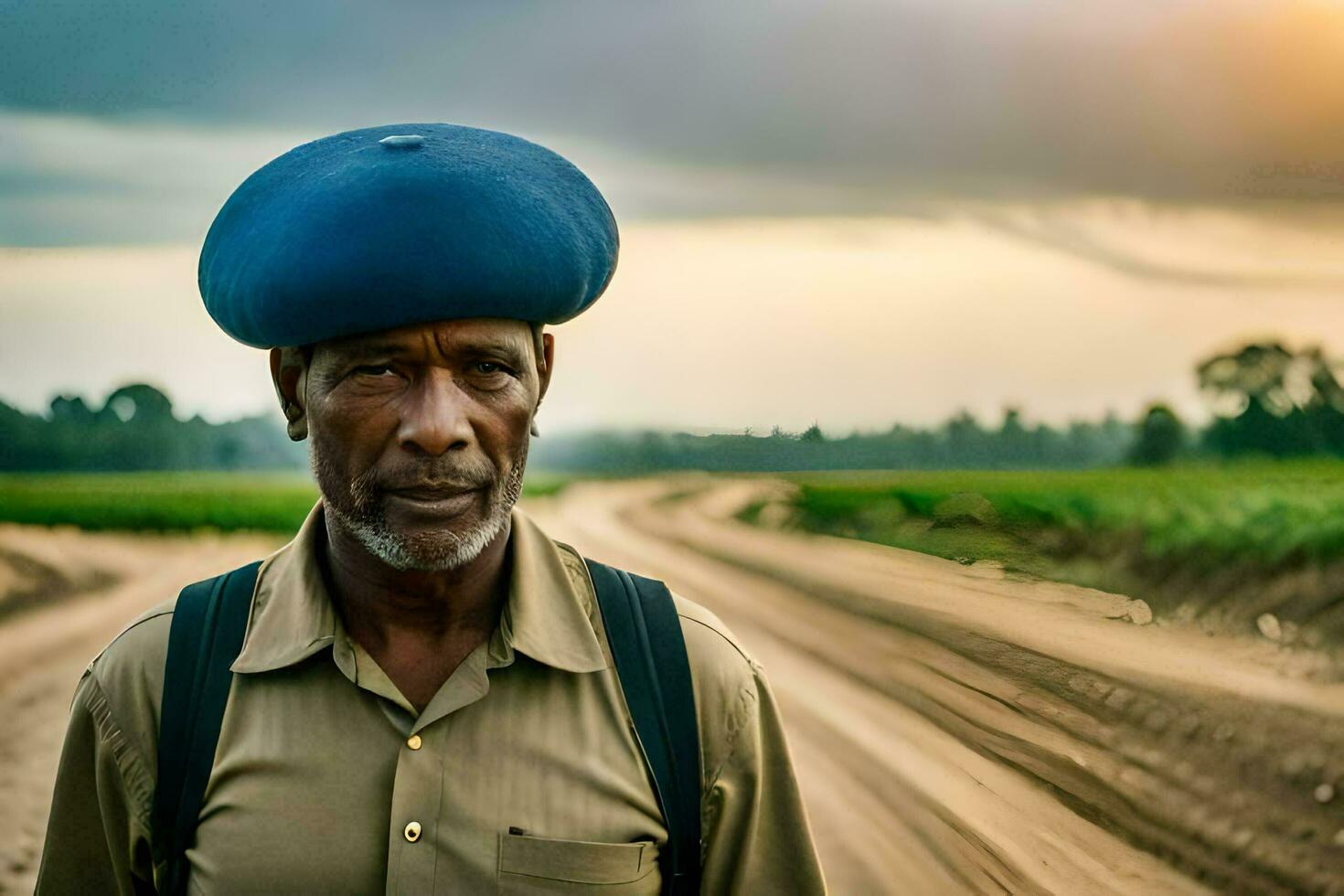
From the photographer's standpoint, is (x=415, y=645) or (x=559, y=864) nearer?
(x=559, y=864)

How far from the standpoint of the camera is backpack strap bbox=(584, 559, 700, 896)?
6.00 ft

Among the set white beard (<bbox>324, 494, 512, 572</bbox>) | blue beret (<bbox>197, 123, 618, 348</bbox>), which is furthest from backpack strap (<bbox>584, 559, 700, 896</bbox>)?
blue beret (<bbox>197, 123, 618, 348</bbox>)

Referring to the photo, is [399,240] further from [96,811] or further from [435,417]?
[96,811]

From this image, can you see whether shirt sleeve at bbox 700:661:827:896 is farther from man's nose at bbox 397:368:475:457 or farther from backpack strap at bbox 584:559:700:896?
man's nose at bbox 397:368:475:457

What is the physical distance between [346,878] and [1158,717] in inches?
502

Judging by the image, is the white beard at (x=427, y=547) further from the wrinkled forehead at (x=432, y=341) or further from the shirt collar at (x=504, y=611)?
the wrinkled forehead at (x=432, y=341)

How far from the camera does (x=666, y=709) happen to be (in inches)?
73.5

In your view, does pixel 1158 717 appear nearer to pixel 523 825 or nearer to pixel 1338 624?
pixel 1338 624

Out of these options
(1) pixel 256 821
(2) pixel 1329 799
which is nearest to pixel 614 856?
(1) pixel 256 821

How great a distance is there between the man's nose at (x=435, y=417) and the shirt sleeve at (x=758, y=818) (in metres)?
0.60

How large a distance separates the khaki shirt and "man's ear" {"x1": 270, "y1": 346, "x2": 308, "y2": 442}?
0.65 feet

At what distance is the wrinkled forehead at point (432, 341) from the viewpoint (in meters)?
1.84

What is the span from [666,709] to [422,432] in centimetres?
55

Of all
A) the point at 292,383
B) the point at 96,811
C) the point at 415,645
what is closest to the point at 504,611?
the point at 415,645
